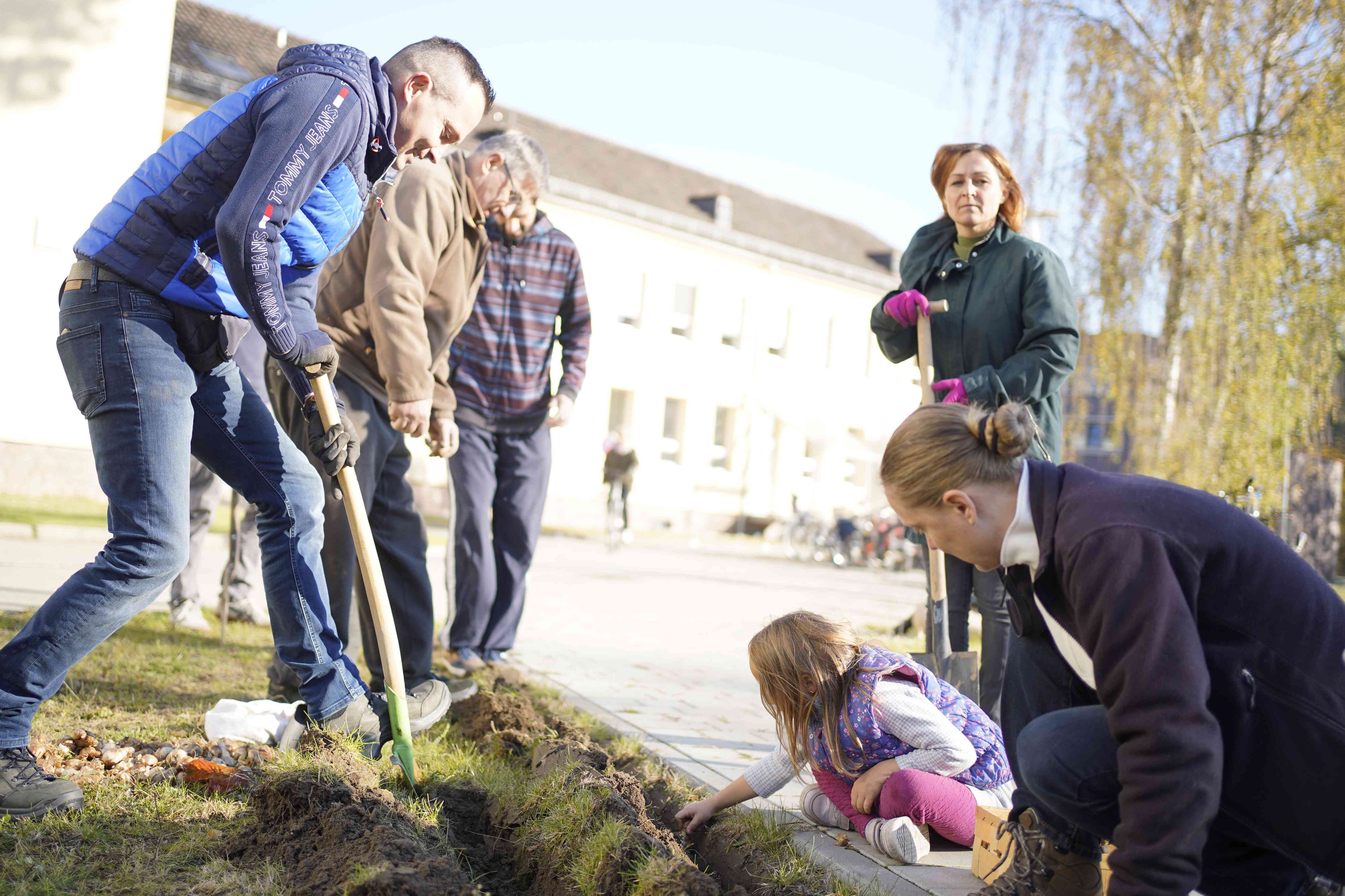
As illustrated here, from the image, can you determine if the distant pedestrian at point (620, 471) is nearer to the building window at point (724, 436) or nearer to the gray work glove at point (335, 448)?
the building window at point (724, 436)

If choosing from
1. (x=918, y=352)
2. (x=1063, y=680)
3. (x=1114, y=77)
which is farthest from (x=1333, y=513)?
(x=1063, y=680)

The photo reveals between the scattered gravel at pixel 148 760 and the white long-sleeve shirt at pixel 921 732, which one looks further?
the scattered gravel at pixel 148 760

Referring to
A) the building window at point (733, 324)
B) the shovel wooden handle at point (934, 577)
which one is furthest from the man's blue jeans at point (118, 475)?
the building window at point (733, 324)

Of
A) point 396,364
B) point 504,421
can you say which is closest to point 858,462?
point 504,421

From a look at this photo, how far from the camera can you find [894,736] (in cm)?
296

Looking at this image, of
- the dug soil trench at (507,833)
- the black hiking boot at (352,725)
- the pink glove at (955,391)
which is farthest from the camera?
the pink glove at (955,391)

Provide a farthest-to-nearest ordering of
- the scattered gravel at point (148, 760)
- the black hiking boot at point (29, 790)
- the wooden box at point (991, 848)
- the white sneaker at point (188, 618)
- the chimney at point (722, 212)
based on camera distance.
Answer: the chimney at point (722, 212), the white sneaker at point (188, 618), the scattered gravel at point (148, 760), the black hiking boot at point (29, 790), the wooden box at point (991, 848)

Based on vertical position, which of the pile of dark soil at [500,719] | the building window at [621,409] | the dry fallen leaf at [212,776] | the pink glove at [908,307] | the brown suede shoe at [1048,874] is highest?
the building window at [621,409]

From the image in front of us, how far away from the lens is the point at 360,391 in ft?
13.7

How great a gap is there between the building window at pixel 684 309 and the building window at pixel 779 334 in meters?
2.72

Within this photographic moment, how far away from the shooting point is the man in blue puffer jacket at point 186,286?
2734 mm

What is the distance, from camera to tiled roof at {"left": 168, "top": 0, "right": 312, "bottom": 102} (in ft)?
70.0

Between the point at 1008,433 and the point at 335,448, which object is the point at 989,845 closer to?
the point at 1008,433

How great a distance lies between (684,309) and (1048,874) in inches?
1083
